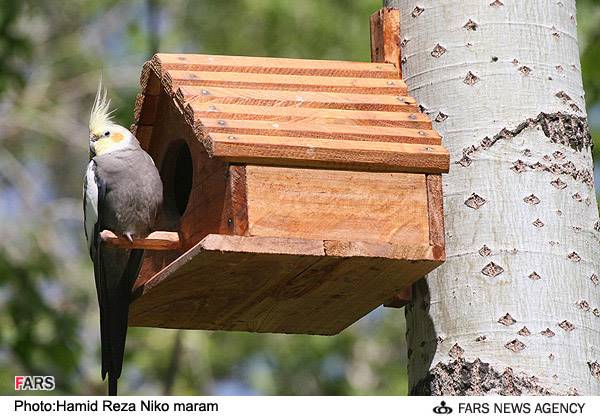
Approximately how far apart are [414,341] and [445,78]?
2.36ft

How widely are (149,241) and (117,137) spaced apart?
68cm

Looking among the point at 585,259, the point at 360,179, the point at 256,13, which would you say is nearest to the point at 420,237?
the point at 360,179

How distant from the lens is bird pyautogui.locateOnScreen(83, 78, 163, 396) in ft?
12.0

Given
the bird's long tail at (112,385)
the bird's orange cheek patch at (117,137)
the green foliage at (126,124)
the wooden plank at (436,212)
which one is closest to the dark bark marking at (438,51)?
the wooden plank at (436,212)

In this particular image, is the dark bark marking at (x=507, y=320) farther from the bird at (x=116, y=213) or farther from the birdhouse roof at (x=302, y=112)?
the bird at (x=116, y=213)

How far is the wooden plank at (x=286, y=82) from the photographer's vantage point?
3.28 meters

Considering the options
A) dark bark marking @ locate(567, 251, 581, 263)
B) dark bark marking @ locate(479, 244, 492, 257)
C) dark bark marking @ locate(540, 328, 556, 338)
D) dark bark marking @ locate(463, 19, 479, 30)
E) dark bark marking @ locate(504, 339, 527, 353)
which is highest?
dark bark marking @ locate(463, 19, 479, 30)

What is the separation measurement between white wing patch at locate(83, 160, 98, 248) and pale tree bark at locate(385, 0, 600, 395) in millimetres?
1060

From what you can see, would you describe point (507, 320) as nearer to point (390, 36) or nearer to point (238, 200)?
point (238, 200)

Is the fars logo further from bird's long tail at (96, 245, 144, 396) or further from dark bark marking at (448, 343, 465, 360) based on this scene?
dark bark marking at (448, 343, 465, 360)

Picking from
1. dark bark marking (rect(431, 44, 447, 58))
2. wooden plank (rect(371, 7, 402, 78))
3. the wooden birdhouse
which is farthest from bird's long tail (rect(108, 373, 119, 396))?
dark bark marking (rect(431, 44, 447, 58))

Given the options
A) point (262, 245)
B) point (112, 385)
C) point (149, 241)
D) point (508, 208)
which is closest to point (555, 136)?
point (508, 208)

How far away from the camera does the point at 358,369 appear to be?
402 inches
